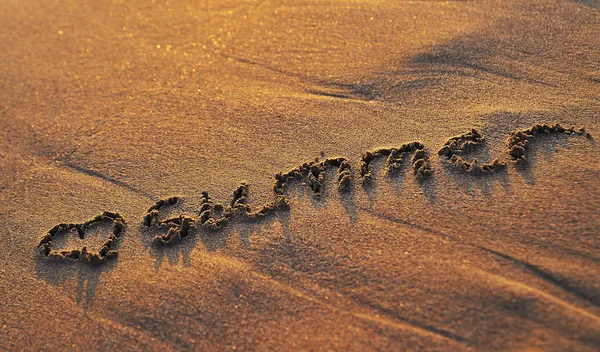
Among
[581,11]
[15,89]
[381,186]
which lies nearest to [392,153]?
[381,186]

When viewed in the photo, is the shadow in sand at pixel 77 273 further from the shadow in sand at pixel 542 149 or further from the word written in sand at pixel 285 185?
the shadow in sand at pixel 542 149

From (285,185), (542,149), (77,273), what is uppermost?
(542,149)

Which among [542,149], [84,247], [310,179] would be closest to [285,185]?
[310,179]

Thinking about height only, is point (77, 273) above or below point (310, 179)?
below

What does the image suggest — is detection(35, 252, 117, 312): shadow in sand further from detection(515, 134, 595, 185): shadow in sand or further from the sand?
detection(515, 134, 595, 185): shadow in sand

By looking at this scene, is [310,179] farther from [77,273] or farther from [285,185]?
[77,273]

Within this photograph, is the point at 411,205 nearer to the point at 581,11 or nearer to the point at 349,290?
the point at 349,290

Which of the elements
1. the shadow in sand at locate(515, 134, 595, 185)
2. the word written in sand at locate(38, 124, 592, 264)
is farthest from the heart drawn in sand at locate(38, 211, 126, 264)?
the shadow in sand at locate(515, 134, 595, 185)
